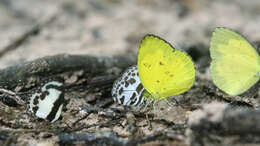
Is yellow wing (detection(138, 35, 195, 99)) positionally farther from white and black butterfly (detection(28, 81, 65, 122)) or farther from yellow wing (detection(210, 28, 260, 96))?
white and black butterfly (detection(28, 81, 65, 122))

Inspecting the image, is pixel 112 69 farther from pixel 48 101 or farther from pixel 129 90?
pixel 48 101

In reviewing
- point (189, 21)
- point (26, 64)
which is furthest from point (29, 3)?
point (26, 64)

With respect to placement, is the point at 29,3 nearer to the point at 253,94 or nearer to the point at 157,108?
the point at 157,108

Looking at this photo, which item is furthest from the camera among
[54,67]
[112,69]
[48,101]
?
[112,69]

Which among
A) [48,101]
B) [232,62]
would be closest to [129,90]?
[48,101]

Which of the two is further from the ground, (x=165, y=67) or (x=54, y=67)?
(x=54, y=67)

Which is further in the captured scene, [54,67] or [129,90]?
[54,67]
